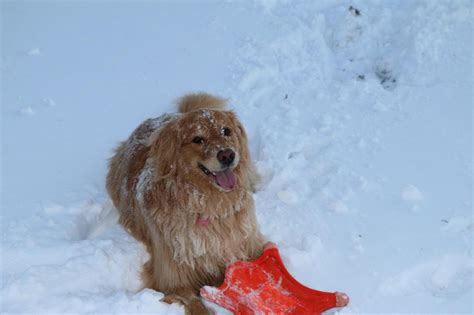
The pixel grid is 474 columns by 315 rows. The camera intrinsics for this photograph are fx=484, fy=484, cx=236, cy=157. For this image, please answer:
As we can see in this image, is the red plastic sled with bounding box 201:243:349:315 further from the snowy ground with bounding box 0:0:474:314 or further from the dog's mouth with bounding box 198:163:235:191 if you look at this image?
the dog's mouth with bounding box 198:163:235:191

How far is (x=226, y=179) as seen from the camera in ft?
9.94

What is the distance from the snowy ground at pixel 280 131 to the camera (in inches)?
130

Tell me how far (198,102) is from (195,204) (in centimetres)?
132

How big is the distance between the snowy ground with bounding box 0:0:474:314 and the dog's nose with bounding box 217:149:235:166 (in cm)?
92

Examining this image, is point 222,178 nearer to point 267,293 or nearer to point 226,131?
point 226,131

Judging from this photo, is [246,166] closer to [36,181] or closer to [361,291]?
[361,291]

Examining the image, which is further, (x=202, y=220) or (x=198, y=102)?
(x=198, y=102)

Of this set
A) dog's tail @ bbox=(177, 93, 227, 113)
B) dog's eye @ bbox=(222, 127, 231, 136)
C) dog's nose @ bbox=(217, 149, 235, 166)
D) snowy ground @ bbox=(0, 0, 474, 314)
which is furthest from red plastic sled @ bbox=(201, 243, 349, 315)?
dog's tail @ bbox=(177, 93, 227, 113)

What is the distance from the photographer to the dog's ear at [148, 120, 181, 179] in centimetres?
307

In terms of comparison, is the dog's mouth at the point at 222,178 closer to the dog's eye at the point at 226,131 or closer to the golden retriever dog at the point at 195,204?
the golden retriever dog at the point at 195,204

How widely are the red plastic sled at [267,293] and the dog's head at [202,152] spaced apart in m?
0.59

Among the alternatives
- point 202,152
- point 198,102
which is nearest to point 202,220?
point 202,152

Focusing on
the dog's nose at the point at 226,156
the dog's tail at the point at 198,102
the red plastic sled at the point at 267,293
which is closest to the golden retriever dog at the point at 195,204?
the dog's nose at the point at 226,156

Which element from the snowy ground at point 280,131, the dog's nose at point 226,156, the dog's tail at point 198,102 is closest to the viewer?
the dog's nose at point 226,156
